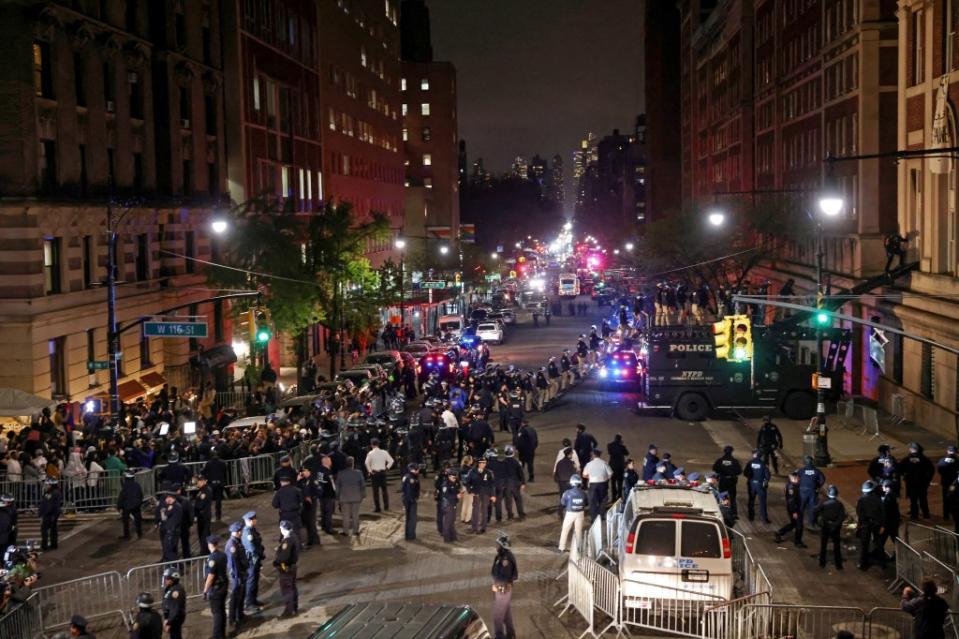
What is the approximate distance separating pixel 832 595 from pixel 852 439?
17.1m

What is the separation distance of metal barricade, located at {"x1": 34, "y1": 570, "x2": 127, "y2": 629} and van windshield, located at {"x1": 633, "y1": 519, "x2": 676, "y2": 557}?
7959 mm

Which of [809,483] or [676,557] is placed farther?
[809,483]

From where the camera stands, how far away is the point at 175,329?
34.1m

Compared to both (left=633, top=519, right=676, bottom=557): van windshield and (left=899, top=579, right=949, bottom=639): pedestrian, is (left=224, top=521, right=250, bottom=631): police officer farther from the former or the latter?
(left=899, top=579, right=949, bottom=639): pedestrian

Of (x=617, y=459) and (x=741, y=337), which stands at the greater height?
(x=741, y=337)

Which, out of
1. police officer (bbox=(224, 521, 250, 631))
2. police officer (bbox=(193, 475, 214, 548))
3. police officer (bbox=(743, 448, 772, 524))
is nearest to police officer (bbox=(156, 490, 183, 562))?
police officer (bbox=(193, 475, 214, 548))

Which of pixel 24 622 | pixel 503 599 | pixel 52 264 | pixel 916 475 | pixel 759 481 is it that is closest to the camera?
pixel 24 622

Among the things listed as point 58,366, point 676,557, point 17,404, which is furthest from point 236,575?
point 58,366

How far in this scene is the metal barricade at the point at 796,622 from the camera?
16.0 meters

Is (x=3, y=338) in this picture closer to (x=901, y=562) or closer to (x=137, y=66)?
(x=137, y=66)

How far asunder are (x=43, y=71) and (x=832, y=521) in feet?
90.7

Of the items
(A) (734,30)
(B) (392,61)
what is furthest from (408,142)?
(A) (734,30)

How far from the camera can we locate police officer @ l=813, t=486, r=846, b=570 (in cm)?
2056

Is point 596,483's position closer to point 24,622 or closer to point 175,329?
point 24,622
